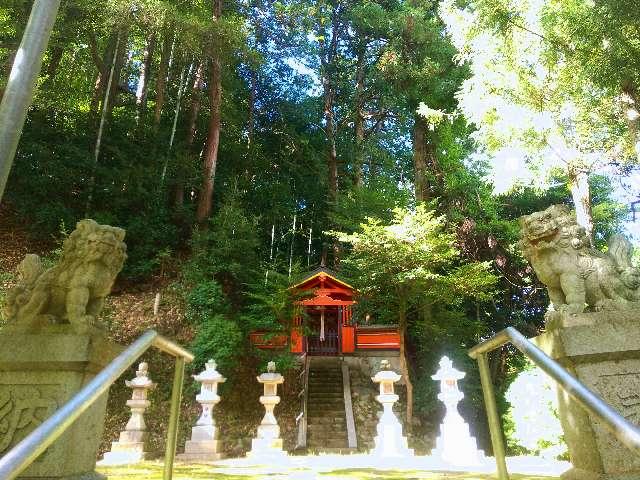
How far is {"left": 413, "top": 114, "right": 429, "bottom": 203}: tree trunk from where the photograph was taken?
53.0 feet

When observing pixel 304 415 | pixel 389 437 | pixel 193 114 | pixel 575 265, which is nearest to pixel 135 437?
pixel 389 437

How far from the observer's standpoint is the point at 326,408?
456 inches

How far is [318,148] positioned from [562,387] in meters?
19.2

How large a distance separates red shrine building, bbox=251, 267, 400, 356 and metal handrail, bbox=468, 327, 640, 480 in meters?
10.9

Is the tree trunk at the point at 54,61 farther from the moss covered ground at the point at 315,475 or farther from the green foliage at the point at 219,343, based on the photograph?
the moss covered ground at the point at 315,475

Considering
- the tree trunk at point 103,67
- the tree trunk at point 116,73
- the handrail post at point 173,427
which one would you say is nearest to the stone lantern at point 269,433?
the handrail post at point 173,427

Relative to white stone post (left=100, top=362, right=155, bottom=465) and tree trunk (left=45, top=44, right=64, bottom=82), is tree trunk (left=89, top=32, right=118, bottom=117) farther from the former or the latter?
white stone post (left=100, top=362, right=155, bottom=465)

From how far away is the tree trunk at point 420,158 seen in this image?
53.0 feet

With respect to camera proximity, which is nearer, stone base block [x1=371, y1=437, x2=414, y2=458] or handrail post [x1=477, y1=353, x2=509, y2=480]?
handrail post [x1=477, y1=353, x2=509, y2=480]

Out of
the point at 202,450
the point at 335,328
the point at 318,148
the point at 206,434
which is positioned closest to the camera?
the point at 202,450

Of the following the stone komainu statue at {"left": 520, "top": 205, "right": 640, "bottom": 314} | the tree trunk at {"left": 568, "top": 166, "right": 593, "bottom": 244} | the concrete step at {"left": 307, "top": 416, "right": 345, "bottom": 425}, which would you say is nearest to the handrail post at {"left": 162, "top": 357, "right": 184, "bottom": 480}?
the stone komainu statue at {"left": 520, "top": 205, "right": 640, "bottom": 314}

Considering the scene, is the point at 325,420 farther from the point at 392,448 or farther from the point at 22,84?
the point at 22,84

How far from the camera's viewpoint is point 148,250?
14164mm

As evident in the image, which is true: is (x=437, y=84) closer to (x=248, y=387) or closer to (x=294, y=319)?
(x=294, y=319)
